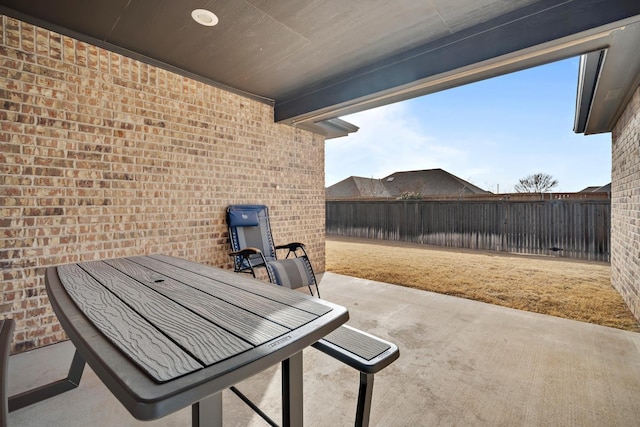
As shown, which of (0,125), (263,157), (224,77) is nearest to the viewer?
(0,125)

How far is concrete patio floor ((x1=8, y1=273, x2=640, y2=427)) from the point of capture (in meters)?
1.71

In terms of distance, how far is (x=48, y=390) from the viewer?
6.12 ft

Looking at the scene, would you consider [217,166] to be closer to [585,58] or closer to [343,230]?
[585,58]

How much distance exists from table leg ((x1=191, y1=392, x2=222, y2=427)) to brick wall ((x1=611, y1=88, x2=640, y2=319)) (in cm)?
423

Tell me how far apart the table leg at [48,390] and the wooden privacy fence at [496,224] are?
352 inches

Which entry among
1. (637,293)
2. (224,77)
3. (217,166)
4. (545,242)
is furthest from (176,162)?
(545,242)

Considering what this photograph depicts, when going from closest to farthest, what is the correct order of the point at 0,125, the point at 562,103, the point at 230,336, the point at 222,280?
the point at 230,336 < the point at 222,280 < the point at 0,125 < the point at 562,103

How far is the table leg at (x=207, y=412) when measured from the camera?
2.93 feet

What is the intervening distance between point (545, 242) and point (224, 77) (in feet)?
26.7

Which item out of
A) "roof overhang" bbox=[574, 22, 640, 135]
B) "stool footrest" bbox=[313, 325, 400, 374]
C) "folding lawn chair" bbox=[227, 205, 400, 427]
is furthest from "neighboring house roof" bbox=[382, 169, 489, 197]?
"stool footrest" bbox=[313, 325, 400, 374]

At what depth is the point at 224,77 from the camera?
3.79 metres

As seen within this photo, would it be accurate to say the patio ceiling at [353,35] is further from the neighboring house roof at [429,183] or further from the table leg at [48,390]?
the neighboring house roof at [429,183]

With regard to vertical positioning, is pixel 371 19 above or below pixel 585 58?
above

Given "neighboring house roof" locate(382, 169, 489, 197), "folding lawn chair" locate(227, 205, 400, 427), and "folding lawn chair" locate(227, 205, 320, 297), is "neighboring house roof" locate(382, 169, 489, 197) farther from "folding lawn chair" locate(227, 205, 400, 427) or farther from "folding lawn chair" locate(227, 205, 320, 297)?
"folding lawn chair" locate(227, 205, 400, 427)
